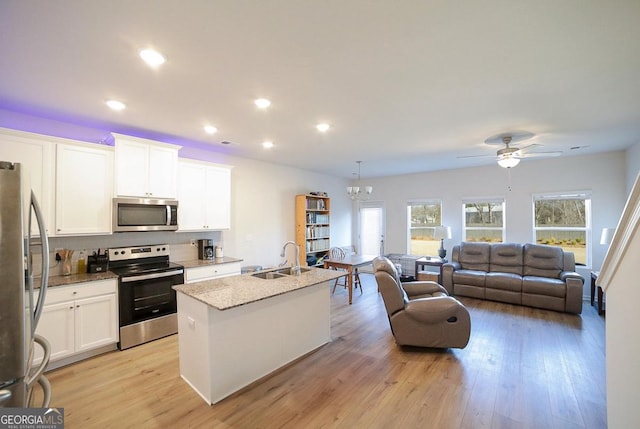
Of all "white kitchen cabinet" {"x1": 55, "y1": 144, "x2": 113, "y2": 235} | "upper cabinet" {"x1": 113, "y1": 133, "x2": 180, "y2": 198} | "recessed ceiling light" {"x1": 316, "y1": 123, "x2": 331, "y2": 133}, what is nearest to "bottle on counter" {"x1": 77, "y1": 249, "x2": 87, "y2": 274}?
"white kitchen cabinet" {"x1": 55, "y1": 144, "x2": 113, "y2": 235}

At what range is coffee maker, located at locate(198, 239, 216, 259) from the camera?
171 inches

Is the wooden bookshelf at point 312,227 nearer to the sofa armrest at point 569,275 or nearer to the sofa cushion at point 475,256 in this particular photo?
the sofa cushion at point 475,256

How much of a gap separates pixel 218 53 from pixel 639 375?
2.79m

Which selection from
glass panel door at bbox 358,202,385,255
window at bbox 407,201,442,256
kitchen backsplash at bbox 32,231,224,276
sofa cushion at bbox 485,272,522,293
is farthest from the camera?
glass panel door at bbox 358,202,385,255

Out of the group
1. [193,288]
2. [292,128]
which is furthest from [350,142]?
[193,288]

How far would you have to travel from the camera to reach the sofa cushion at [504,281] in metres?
4.72

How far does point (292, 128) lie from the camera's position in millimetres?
3496

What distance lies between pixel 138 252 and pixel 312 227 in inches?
135

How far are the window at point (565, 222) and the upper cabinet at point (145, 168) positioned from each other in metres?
6.56

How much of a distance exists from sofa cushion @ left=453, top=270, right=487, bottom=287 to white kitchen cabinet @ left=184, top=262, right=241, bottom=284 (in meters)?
4.06

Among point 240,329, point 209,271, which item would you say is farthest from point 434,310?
point 209,271

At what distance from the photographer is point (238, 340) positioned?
2441mm

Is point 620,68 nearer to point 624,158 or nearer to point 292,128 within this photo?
point 292,128

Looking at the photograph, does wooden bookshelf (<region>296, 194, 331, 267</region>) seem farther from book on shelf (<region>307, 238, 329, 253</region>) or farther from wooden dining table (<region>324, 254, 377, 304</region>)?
wooden dining table (<region>324, 254, 377, 304</region>)
